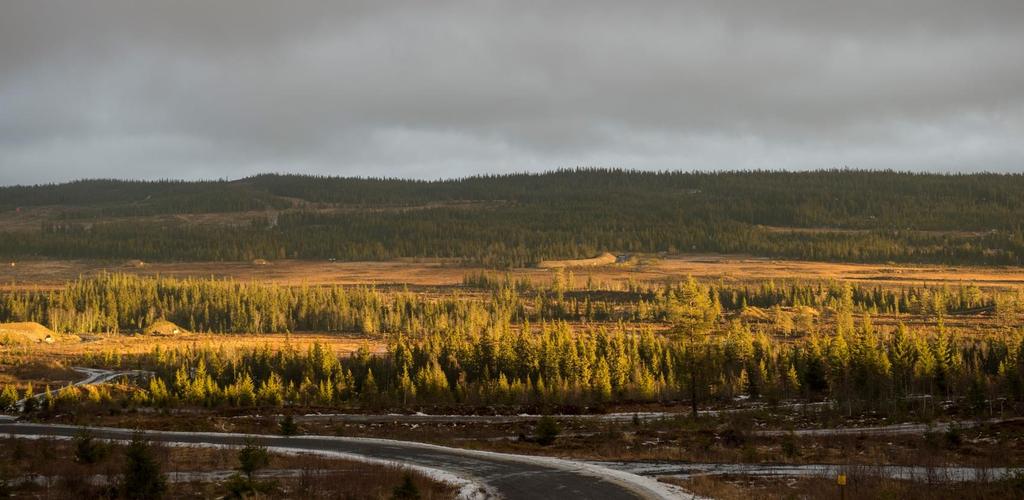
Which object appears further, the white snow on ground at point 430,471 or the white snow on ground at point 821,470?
the white snow on ground at point 821,470

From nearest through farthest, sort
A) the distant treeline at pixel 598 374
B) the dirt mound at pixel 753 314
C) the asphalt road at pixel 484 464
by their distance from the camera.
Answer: the asphalt road at pixel 484 464 < the distant treeline at pixel 598 374 < the dirt mound at pixel 753 314

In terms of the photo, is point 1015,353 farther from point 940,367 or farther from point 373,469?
point 373,469

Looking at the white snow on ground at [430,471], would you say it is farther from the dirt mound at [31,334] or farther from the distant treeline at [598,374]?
the dirt mound at [31,334]

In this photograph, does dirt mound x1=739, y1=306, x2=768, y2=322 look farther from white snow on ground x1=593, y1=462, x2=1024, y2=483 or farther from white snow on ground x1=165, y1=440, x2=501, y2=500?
white snow on ground x1=165, y1=440, x2=501, y2=500

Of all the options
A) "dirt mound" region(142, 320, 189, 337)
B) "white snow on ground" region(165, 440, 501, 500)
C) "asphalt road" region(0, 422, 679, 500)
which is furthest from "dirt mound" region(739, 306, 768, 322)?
"white snow on ground" region(165, 440, 501, 500)

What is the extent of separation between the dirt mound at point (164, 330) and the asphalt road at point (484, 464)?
12318cm

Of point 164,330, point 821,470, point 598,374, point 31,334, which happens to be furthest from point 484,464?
point 164,330

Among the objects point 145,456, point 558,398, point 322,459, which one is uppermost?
point 145,456

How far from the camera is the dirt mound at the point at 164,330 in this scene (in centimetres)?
19175

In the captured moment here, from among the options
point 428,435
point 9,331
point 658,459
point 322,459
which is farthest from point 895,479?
point 9,331

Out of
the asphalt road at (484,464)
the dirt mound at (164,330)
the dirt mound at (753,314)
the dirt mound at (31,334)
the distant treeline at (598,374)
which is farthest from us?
the dirt mound at (164,330)

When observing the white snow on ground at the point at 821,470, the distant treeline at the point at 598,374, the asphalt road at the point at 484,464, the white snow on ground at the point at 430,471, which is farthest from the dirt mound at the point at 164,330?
the white snow on ground at the point at 821,470

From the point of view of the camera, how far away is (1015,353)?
101 metres

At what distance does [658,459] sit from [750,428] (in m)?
23.5
